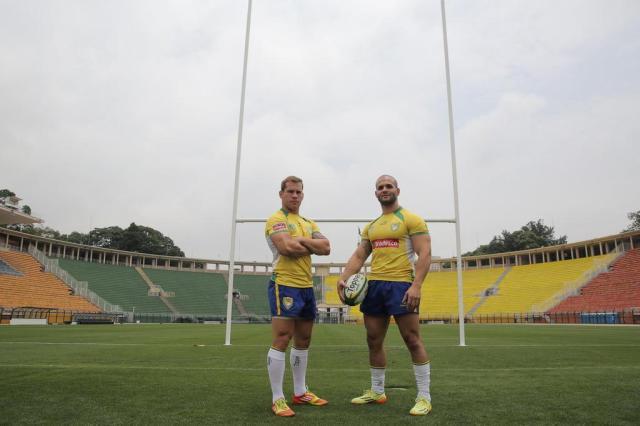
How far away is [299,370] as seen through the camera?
11.9 ft

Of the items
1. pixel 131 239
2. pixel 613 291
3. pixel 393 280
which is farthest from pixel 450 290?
pixel 131 239

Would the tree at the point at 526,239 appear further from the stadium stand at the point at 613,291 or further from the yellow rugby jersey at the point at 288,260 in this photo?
the yellow rugby jersey at the point at 288,260

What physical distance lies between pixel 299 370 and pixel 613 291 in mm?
35412

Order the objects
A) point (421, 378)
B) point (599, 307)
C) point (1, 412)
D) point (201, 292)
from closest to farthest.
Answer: point (1, 412), point (421, 378), point (599, 307), point (201, 292)

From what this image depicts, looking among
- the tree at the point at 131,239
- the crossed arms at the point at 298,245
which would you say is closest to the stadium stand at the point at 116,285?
the tree at the point at 131,239

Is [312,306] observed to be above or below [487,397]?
above

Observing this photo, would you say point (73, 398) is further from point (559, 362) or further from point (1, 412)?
point (559, 362)

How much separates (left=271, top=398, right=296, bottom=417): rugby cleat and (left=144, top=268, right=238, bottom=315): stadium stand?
1664 inches

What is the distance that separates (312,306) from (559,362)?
174 inches

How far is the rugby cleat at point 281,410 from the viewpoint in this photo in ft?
10.1

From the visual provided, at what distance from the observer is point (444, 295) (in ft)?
144

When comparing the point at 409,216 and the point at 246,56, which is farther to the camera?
the point at 246,56

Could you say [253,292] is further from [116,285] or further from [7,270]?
[7,270]

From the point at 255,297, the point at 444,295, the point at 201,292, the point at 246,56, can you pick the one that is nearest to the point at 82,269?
the point at 201,292
